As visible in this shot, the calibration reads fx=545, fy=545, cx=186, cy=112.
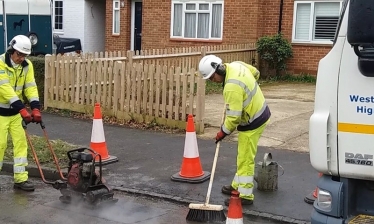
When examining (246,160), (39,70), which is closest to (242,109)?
(246,160)

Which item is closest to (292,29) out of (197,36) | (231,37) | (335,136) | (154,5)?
(231,37)

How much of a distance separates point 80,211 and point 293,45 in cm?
1287

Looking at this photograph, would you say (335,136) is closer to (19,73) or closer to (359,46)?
(359,46)

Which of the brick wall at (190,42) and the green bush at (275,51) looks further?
the brick wall at (190,42)

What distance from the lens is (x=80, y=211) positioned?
20.5 feet

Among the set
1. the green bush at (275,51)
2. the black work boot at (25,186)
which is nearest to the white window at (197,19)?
Result: the green bush at (275,51)

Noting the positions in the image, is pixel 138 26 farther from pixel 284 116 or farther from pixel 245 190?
pixel 245 190

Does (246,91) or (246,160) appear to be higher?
(246,91)

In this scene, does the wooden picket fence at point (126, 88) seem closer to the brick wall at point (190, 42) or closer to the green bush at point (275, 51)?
the green bush at point (275, 51)

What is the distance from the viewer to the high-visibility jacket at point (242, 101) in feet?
19.8

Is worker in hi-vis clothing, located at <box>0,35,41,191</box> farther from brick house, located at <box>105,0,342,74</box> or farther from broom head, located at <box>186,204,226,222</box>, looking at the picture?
brick house, located at <box>105,0,342,74</box>

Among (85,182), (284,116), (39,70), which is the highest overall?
(39,70)

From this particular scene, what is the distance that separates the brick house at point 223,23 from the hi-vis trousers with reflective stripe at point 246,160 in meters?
11.4

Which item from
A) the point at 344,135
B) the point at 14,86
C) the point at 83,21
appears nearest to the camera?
the point at 344,135
